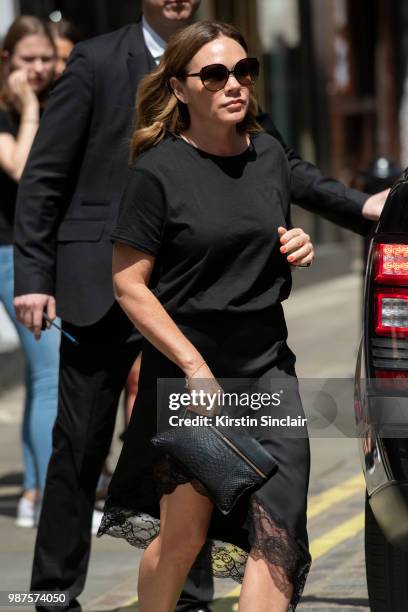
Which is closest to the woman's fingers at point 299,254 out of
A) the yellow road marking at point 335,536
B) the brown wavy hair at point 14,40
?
the yellow road marking at point 335,536

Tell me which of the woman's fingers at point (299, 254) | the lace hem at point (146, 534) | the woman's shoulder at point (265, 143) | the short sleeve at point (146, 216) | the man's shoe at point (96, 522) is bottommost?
the man's shoe at point (96, 522)

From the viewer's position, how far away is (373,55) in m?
17.6

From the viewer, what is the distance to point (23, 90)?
5926mm

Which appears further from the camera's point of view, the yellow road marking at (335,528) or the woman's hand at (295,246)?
the yellow road marking at (335,528)

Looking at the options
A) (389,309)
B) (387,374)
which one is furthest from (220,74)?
(387,374)

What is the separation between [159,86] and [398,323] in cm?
93

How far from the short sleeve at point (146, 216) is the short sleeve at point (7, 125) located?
2599 millimetres

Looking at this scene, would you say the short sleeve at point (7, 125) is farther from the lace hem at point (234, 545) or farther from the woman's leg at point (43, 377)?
the lace hem at point (234, 545)

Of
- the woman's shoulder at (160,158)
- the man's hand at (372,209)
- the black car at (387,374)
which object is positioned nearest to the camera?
the black car at (387,374)

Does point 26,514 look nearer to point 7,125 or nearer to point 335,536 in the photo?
point 335,536

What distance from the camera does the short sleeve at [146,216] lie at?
355 cm

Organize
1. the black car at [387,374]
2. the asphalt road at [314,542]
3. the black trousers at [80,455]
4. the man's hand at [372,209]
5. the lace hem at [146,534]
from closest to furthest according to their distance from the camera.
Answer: the black car at [387,374]
the lace hem at [146,534]
the man's hand at [372,209]
the black trousers at [80,455]
the asphalt road at [314,542]

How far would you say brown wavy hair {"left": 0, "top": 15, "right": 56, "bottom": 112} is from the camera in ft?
19.6

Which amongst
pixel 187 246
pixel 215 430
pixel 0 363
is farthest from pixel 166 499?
pixel 0 363
